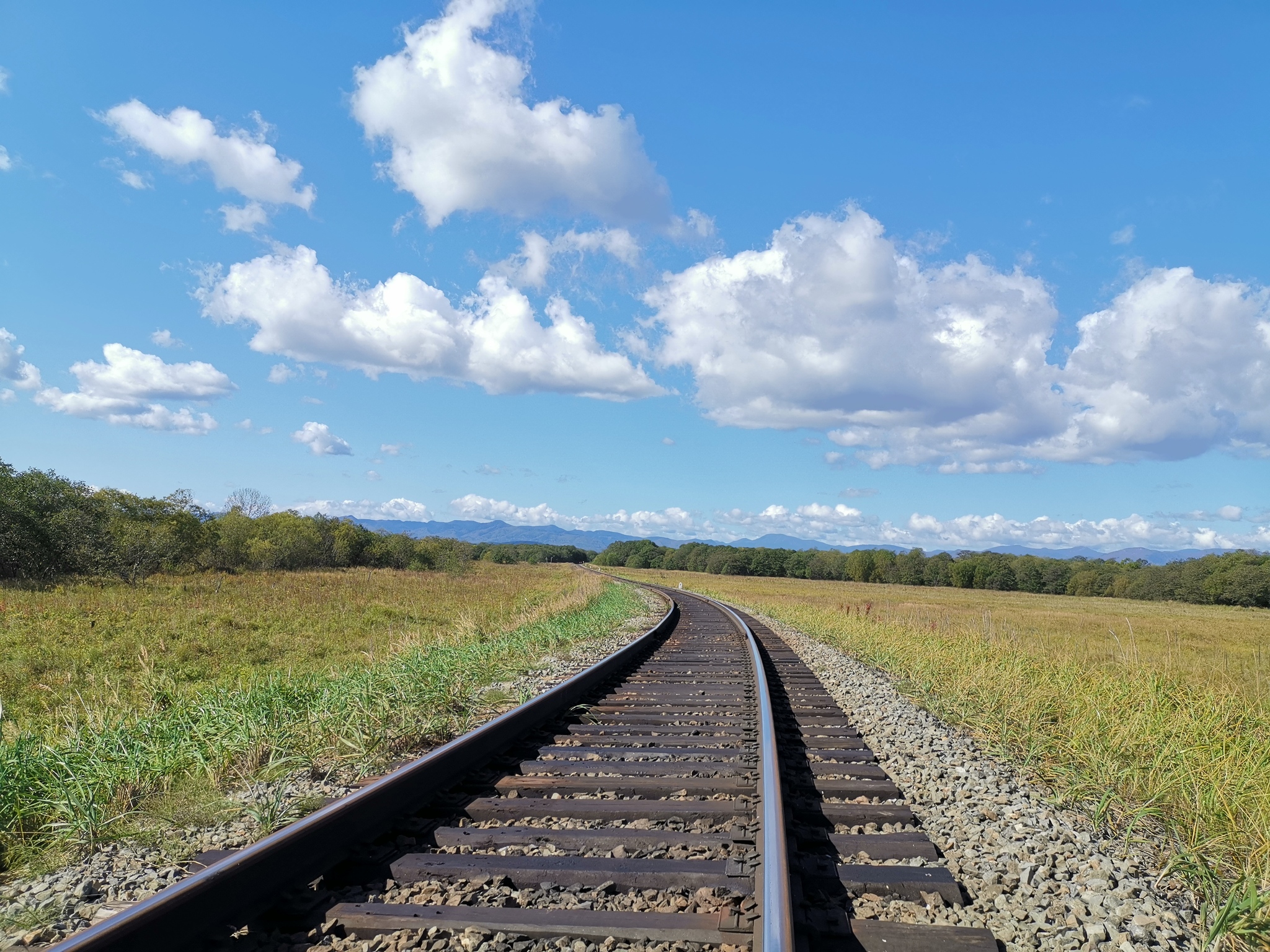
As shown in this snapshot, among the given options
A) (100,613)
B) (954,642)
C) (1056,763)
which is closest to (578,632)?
(954,642)

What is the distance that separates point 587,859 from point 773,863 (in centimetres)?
76

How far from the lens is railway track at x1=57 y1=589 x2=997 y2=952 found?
7.99 feet

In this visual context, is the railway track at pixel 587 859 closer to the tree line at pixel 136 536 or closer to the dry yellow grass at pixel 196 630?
the dry yellow grass at pixel 196 630

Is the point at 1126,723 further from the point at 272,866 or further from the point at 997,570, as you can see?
the point at 997,570

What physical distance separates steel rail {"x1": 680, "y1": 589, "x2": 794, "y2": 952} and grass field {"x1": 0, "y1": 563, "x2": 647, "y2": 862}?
2440 mm

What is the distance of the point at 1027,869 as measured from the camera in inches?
124

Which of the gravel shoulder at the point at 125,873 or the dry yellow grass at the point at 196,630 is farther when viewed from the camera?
the dry yellow grass at the point at 196,630

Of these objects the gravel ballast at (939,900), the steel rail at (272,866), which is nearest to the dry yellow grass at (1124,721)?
the gravel ballast at (939,900)

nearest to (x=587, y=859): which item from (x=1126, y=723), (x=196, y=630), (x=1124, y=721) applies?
(x=1126, y=723)

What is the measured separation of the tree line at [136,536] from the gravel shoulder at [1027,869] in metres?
Result: 31.1

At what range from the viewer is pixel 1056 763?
507 cm

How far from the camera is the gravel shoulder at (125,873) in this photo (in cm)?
263

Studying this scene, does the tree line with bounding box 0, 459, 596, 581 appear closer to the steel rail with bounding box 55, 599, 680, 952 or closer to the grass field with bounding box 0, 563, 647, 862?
the grass field with bounding box 0, 563, 647, 862

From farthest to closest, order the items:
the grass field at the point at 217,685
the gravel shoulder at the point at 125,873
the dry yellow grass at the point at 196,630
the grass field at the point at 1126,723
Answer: the dry yellow grass at the point at 196,630 < the grass field at the point at 217,685 < the grass field at the point at 1126,723 < the gravel shoulder at the point at 125,873
